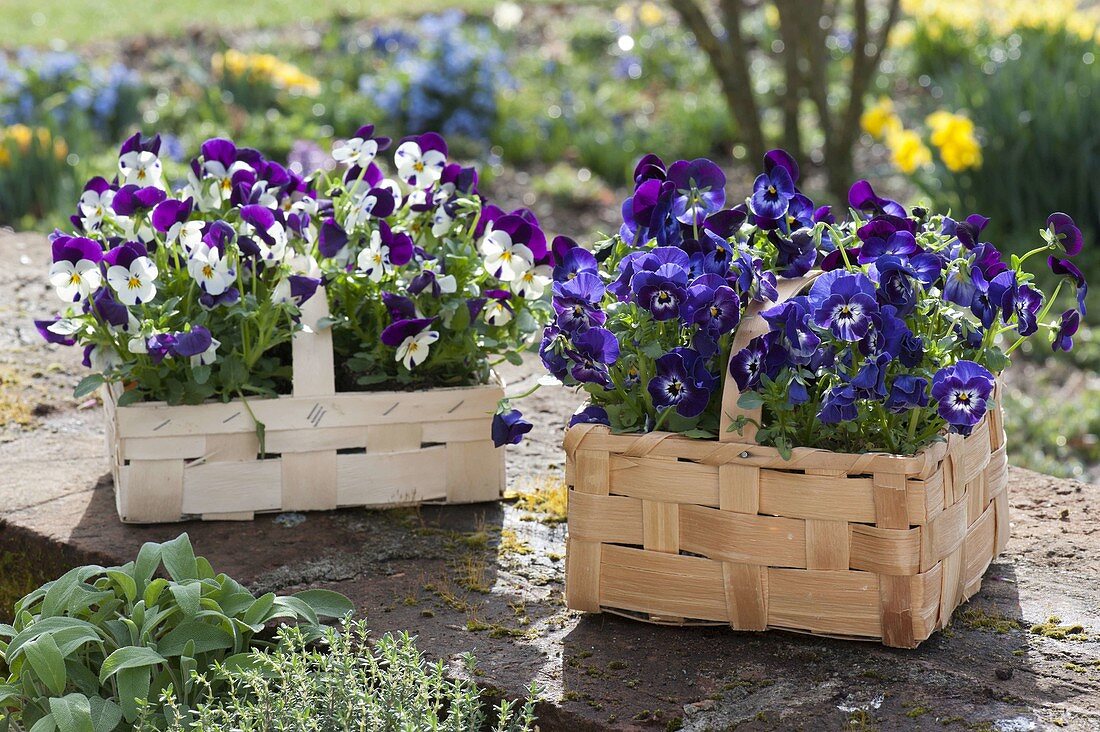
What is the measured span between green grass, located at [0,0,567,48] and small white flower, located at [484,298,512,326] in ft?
22.4

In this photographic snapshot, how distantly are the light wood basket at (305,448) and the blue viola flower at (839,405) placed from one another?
2.26 feet

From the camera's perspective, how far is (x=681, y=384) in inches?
64.1

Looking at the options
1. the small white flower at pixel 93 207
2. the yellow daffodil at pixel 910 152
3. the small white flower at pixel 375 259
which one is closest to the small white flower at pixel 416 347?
the small white flower at pixel 375 259

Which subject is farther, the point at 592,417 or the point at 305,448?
the point at 305,448

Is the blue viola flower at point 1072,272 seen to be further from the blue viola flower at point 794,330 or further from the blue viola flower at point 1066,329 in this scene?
the blue viola flower at point 794,330

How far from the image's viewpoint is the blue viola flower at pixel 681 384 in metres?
1.62

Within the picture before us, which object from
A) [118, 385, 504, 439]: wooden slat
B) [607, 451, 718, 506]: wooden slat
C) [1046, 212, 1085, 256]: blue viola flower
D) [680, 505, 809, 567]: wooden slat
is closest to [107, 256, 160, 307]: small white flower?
[118, 385, 504, 439]: wooden slat

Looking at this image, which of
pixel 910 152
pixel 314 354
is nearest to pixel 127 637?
pixel 314 354

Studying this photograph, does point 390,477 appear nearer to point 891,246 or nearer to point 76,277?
point 76,277

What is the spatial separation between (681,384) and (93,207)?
1.06m

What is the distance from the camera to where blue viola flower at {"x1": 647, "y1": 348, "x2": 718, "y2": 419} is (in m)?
1.62

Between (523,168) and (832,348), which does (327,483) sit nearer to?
(832,348)

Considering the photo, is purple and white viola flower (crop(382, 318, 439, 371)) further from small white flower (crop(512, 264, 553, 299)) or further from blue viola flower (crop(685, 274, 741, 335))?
blue viola flower (crop(685, 274, 741, 335))

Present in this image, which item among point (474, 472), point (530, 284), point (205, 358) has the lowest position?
point (474, 472)
